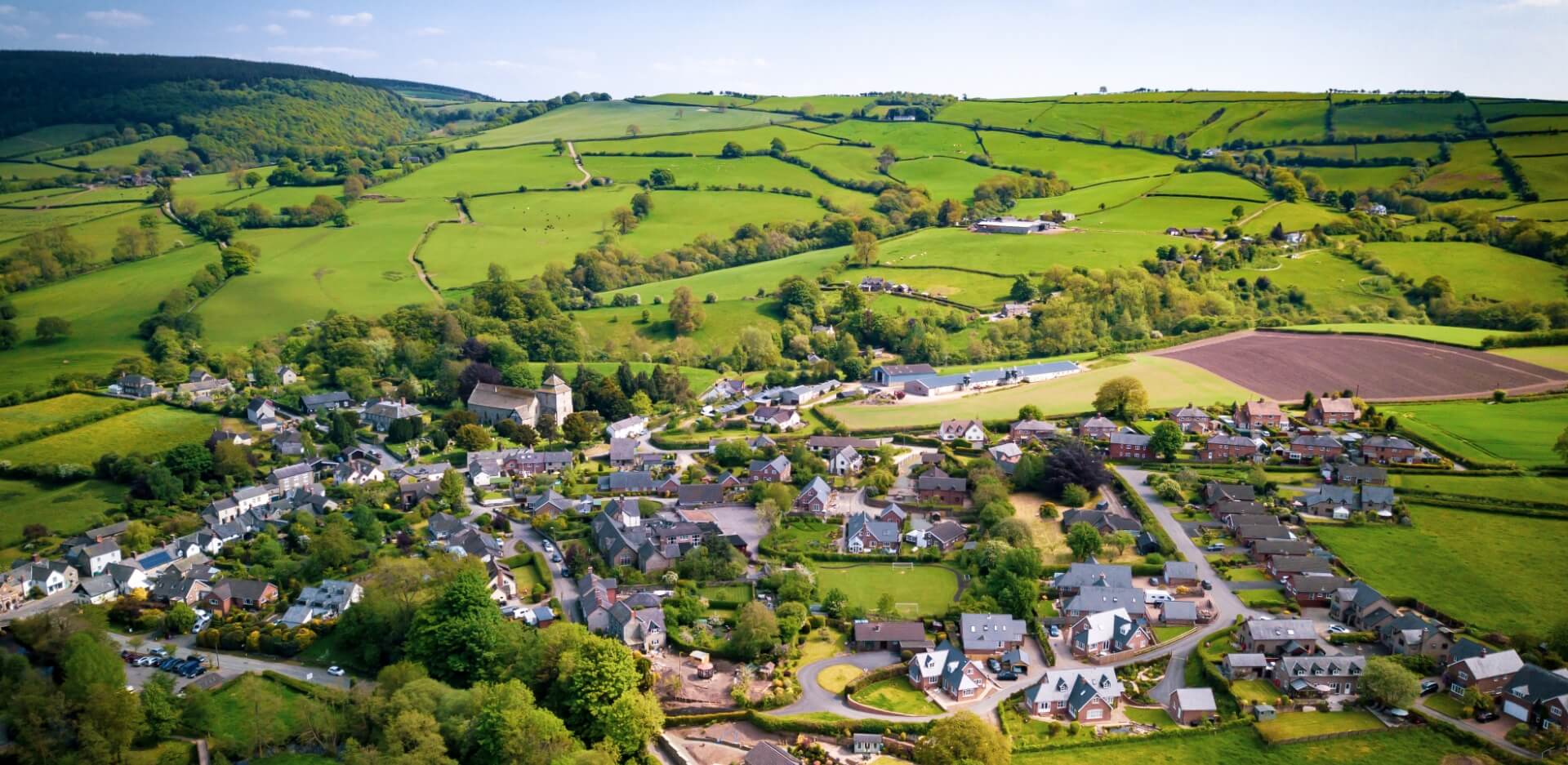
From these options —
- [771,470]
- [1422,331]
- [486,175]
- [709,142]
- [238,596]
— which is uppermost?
[709,142]

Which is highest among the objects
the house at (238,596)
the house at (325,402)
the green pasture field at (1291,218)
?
the green pasture field at (1291,218)

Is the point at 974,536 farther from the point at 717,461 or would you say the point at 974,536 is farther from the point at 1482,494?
the point at 1482,494

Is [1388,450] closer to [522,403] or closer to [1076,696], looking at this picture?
[1076,696]

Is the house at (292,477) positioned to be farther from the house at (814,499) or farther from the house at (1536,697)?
the house at (1536,697)

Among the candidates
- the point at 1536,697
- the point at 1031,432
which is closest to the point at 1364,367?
the point at 1031,432

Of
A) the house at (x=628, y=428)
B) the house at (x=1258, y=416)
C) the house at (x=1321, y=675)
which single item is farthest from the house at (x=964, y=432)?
the house at (x=1321, y=675)

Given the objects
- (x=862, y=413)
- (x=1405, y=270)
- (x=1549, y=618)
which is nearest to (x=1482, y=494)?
(x=1549, y=618)
